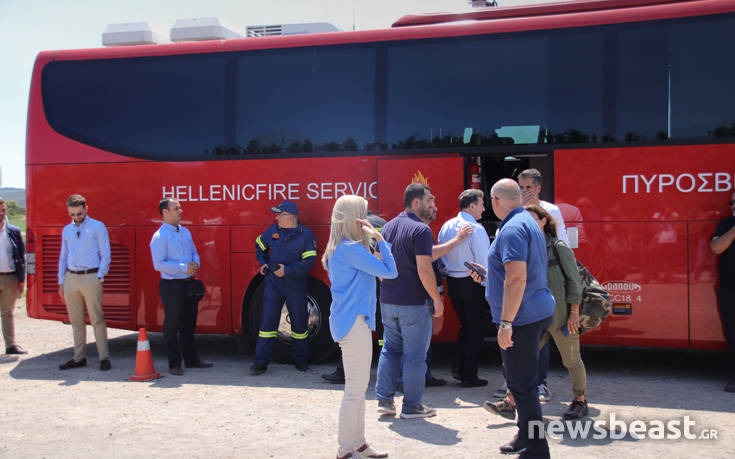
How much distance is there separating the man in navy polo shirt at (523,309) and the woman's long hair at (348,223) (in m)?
0.92

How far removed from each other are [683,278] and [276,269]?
4275 mm

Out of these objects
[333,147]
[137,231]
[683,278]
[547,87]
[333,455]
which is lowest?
[333,455]

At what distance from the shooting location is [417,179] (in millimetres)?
6879

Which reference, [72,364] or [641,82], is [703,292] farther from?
[72,364]

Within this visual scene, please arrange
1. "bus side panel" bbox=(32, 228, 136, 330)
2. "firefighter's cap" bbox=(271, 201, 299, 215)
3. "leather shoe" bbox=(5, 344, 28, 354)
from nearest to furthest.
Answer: "firefighter's cap" bbox=(271, 201, 299, 215)
"bus side panel" bbox=(32, 228, 136, 330)
"leather shoe" bbox=(5, 344, 28, 354)

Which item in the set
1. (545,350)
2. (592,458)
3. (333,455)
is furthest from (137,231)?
(592,458)

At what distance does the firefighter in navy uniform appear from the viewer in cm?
692

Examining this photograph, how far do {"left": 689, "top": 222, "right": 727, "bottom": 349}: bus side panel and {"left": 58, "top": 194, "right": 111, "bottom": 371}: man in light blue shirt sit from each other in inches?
251

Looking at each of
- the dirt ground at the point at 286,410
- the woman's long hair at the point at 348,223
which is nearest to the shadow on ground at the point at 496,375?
the dirt ground at the point at 286,410

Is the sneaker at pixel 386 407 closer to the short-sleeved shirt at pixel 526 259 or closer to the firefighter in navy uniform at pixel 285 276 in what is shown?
the short-sleeved shirt at pixel 526 259

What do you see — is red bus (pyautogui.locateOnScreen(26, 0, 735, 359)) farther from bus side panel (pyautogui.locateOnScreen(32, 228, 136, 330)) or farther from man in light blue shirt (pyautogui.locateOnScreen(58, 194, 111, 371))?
man in light blue shirt (pyautogui.locateOnScreen(58, 194, 111, 371))

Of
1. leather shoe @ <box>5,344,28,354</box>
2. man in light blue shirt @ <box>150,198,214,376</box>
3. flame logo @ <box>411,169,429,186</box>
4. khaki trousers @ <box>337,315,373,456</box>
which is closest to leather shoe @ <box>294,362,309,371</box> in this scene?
man in light blue shirt @ <box>150,198,214,376</box>

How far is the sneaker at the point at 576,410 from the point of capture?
5117 mm

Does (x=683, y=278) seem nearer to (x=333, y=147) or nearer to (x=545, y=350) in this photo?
(x=545, y=350)
